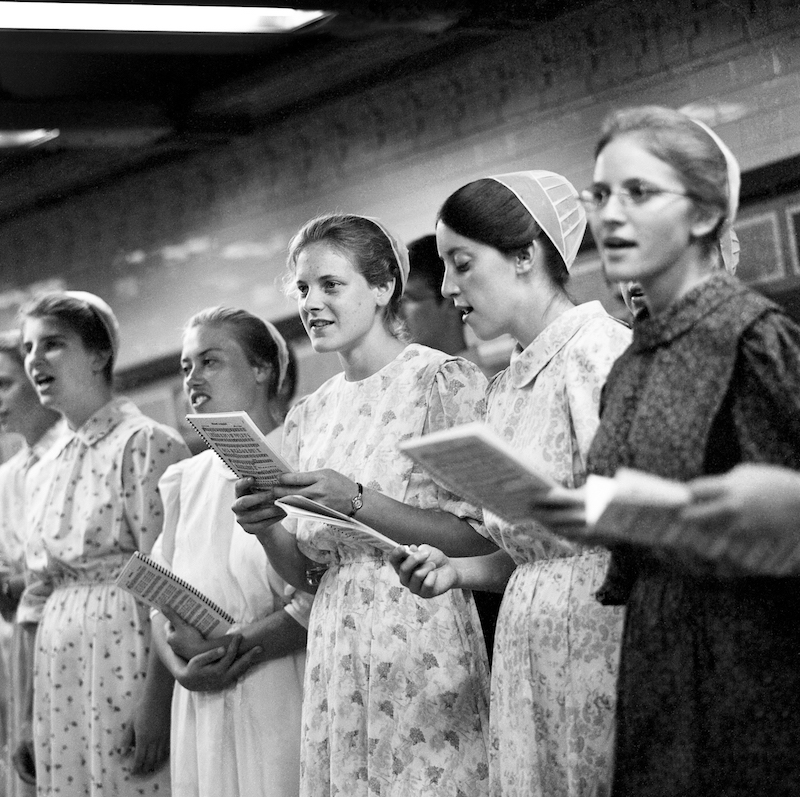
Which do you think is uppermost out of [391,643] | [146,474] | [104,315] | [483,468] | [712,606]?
[104,315]

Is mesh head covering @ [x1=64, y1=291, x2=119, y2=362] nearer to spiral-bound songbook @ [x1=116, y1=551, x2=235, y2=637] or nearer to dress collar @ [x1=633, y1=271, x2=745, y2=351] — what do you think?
spiral-bound songbook @ [x1=116, y1=551, x2=235, y2=637]

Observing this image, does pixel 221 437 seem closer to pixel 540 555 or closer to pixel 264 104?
pixel 540 555

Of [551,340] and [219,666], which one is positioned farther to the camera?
[219,666]

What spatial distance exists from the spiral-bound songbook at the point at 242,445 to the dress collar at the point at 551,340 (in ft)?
1.73

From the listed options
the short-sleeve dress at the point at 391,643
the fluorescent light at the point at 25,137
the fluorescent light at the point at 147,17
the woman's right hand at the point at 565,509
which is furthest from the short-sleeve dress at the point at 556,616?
the fluorescent light at the point at 25,137

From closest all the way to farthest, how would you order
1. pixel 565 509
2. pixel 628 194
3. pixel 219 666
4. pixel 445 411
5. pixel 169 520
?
pixel 565 509 → pixel 628 194 → pixel 445 411 → pixel 219 666 → pixel 169 520

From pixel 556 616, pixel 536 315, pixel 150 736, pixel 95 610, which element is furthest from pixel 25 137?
pixel 556 616

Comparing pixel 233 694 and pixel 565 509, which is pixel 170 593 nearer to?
pixel 233 694

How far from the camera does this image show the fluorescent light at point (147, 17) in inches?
177

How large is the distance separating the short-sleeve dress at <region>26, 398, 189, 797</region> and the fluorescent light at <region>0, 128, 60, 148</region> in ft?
7.29

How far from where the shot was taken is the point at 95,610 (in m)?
3.96

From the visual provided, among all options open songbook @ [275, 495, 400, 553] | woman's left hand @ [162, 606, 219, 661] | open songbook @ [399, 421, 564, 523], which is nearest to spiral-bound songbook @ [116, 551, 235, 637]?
woman's left hand @ [162, 606, 219, 661]

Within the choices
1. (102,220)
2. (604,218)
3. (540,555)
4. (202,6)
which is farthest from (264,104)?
(604,218)

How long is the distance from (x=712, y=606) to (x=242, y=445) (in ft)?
4.01
